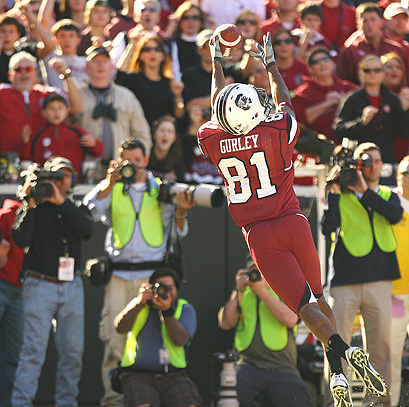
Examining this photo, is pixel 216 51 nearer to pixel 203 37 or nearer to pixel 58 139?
pixel 58 139

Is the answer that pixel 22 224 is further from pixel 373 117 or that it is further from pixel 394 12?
pixel 394 12

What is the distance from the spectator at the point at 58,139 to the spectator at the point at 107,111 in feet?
1.38

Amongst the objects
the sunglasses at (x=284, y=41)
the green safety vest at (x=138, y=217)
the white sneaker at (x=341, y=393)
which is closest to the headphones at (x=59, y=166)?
the green safety vest at (x=138, y=217)

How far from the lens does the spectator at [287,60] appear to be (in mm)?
11055

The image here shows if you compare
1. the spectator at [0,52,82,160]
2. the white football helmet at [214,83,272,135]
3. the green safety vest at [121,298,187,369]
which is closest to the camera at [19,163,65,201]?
the green safety vest at [121,298,187,369]

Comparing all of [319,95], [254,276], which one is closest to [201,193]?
[254,276]

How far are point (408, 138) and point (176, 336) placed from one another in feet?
12.3

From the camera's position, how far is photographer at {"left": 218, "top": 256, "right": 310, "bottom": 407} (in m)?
8.19

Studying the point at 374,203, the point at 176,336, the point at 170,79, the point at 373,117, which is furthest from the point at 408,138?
the point at 176,336

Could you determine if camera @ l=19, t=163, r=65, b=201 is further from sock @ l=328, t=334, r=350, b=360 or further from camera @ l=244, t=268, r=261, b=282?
sock @ l=328, t=334, r=350, b=360

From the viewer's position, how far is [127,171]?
8617 millimetres

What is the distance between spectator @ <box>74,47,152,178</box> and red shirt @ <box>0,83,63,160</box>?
0.44 metres

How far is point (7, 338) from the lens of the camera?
8.77 m

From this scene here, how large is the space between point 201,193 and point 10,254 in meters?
2.04
